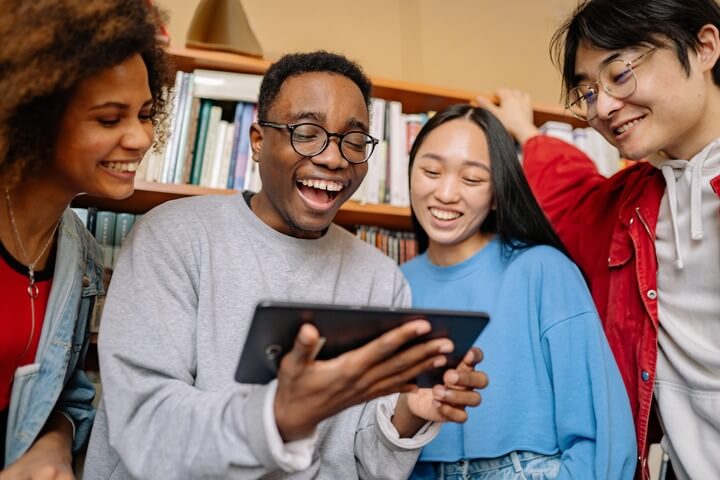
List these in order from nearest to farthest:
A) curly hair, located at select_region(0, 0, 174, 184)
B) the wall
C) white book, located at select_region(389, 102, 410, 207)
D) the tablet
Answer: the tablet → curly hair, located at select_region(0, 0, 174, 184) → white book, located at select_region(389, 102, 410, 207) → the wall

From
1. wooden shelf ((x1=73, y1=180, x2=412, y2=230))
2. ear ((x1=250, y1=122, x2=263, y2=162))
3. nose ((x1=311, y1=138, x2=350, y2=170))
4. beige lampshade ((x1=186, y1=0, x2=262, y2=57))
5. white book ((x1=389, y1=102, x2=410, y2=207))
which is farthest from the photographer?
white book ((x1=389, y1=102, x2=410, y2=207))

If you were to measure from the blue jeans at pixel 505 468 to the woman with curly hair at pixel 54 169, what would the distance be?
719 mm

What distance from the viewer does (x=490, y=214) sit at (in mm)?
1522

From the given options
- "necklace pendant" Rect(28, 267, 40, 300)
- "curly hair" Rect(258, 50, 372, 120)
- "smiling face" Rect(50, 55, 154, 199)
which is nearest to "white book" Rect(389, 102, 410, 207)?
"curly hair" Rect(258, 50, 372, 120)

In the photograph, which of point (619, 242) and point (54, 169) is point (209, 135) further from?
point (619, 242)

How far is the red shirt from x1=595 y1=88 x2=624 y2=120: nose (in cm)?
117

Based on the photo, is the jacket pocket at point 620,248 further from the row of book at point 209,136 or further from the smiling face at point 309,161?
the row of book at point 209,136

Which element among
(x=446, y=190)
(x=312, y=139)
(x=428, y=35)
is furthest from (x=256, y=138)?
(x=428, y=35)

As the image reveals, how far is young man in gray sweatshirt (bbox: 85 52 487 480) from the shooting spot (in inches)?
32.5

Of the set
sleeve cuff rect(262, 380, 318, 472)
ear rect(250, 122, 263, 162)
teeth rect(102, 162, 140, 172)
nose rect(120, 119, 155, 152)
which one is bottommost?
sleeve cuff rect(262, 380, 318, 472)

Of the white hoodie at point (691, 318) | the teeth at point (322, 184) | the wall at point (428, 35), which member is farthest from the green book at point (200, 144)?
the white hoodie at point (691, 318)

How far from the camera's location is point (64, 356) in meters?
1.09

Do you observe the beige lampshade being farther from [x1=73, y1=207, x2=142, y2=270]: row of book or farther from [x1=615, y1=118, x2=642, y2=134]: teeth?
Result: [x1=615, y1=118, x2=642, y2=134]: teeth

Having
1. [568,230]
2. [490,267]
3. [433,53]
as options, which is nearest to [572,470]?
[490,267]
